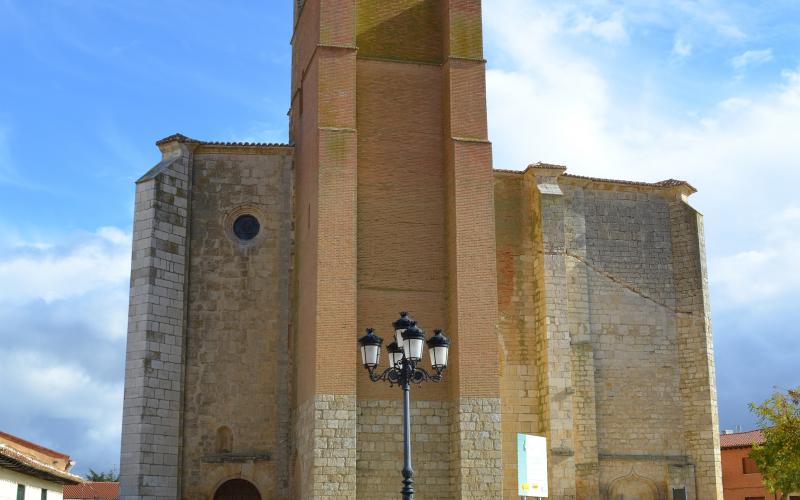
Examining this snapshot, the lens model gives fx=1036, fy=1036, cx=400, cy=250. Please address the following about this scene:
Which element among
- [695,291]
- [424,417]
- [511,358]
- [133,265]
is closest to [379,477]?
[424,417]

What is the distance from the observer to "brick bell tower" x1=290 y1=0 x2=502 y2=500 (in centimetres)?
2122

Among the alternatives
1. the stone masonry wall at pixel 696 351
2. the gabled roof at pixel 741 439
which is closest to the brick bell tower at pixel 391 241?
the stone masonry wall at pixel 696 351

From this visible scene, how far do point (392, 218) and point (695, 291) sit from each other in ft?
27.7

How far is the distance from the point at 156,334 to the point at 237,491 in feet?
12.9

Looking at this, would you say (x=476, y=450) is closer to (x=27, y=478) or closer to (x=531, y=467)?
(x=531, y=467)

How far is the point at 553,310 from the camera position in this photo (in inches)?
965

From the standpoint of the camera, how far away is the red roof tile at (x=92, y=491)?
160 feet

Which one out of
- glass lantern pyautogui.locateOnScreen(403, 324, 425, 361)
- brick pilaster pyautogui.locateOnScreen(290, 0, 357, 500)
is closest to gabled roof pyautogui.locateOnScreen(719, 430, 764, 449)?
brick pilaster pyautogui.locateOnScreen(290, 0, 357, 500)

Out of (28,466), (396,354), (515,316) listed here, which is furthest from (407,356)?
(28,466)

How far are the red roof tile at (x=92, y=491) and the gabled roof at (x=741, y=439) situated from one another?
27.4 meters

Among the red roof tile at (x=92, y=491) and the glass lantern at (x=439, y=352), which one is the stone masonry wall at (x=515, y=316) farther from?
the red roof tile at (x=92, y=491)

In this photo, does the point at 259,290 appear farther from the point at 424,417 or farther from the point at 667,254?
the point at 667,254

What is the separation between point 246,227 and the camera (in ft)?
80.5

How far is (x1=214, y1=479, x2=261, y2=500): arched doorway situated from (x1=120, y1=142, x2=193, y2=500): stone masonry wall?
113cm
